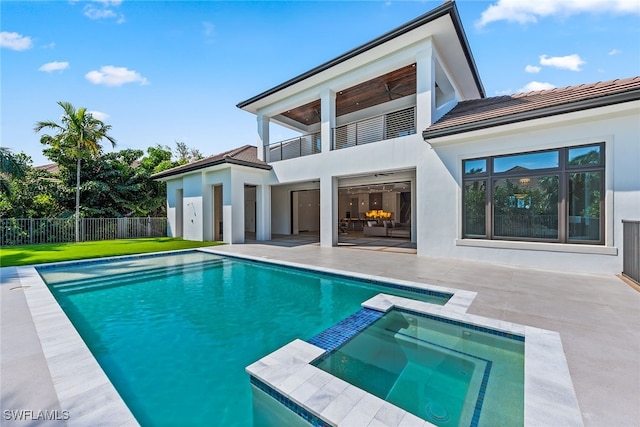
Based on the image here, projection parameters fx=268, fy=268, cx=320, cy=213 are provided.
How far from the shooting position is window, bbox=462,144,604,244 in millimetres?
7516

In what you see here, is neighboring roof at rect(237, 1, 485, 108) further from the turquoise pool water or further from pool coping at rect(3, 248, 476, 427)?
the turquoise pool water

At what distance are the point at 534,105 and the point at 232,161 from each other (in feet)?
41.3

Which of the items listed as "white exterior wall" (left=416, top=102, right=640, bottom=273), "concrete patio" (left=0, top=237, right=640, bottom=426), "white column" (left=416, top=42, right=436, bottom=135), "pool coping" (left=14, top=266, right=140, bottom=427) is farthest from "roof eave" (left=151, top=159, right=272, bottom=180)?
"pool coping" (left=14, top=266, right=140, bottom=427)

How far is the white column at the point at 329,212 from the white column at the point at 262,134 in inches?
214

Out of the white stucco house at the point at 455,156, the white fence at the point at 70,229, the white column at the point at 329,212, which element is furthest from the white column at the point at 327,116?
the white fence at the point at 70,229

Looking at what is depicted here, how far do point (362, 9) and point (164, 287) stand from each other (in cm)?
1331

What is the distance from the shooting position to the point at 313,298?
650 centimetres

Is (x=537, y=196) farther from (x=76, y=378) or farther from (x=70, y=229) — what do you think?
(x=70, y=229)

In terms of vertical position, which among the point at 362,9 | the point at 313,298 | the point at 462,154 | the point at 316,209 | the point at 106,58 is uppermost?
the point at 362,9

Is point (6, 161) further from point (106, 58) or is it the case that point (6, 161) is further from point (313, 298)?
point (313, 298)

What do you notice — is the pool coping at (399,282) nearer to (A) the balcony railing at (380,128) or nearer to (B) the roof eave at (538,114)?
(B) the roof eave at (538,114)

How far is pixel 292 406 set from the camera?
2.68 metres

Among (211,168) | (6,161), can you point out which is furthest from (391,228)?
(6,161)

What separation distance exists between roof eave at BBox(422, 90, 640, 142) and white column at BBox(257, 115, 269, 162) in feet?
34.3
